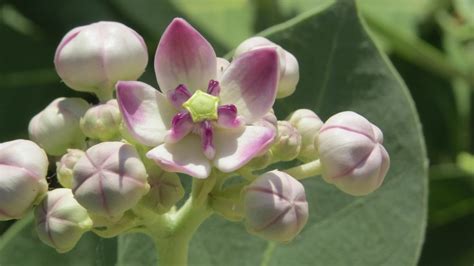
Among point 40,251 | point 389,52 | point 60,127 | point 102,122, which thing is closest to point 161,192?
point 102,122

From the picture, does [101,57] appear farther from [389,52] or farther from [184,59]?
[389,52]

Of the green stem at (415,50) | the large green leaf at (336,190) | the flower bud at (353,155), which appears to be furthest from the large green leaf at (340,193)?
the green stem at (415,50)

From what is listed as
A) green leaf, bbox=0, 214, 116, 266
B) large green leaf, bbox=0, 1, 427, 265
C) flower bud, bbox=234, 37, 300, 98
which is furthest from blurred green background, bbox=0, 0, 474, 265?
flower bud, bbox=234, 37, 300, 98

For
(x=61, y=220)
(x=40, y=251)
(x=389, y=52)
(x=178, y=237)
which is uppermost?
(x=61, y=220)

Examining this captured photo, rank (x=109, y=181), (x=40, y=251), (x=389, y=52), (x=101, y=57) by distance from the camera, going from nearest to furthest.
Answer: (x=109, y=181), (x=101, y=57), (x=40, y=251), (x=389, y=52)

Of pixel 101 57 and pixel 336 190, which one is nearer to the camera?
pixel 101 57

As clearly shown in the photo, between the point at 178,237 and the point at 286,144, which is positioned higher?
the point at 286,144
